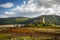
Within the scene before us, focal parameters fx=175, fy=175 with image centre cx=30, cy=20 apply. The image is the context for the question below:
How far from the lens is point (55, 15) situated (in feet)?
11.5

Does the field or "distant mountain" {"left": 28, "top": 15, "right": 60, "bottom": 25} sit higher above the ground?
"distant mountain" {"left": 28, "top": 15, "right": 60, "bottom": 25}

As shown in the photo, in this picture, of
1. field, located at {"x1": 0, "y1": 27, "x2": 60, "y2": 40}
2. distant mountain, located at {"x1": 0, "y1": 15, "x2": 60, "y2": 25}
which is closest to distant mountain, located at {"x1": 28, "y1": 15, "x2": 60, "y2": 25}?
distant mountain, located at {"x1": 0, "y1": 15, "x2": 60, "y2": 25}

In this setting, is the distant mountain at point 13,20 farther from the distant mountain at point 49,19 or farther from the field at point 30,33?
the distant mountain at point 49,19

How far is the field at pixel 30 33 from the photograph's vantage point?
3.41 metres

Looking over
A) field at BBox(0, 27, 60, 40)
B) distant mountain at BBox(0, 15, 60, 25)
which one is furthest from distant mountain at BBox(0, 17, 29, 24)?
field at BBox(0, 27, 60, 40)

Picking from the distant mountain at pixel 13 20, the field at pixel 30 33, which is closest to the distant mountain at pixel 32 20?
the distant mountain at pixel 13 20

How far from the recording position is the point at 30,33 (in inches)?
136

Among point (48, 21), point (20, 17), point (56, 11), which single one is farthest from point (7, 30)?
point (56, 11)

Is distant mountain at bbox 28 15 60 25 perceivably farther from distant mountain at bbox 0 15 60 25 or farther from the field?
the field

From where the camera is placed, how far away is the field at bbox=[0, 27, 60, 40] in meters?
3.41

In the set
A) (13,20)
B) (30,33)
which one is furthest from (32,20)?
(13,20)

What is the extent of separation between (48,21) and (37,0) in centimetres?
47

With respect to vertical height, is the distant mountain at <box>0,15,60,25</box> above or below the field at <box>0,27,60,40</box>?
above

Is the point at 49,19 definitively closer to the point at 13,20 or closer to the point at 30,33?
the point at 30,33
